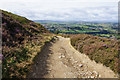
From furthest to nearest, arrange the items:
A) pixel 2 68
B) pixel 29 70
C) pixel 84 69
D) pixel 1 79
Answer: pixel 84 69 → pixel 29 70 → pixel 2 68 → pixel 1 79

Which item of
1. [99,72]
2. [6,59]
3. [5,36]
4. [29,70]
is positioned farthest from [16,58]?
[99,72]

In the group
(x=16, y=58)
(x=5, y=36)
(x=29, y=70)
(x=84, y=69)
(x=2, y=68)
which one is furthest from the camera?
(x=5, y=36)

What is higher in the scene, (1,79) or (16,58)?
(16,58)

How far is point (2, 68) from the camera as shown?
741 centimetres

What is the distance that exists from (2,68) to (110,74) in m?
10.4

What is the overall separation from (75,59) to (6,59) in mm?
8766

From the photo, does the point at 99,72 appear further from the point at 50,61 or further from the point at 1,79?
the point at 1,79

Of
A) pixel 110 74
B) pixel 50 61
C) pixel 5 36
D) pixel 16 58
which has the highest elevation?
pixel 5 36

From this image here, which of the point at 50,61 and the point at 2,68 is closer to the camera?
the point at 2,68

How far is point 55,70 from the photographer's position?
999 centimetres

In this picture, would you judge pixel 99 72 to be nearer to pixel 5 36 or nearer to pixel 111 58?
pixel 111 58

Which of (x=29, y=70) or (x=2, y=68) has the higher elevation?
(x=2, y=68)

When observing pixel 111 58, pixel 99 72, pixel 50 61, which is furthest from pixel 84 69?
pixel 50 61

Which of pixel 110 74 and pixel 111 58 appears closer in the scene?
pixel 110 74
